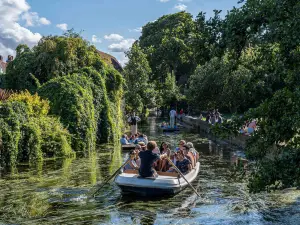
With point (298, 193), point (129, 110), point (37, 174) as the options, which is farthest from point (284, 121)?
point (129, 110)

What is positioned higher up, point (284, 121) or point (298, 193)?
point (284, 121)

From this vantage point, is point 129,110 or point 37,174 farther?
point 129,110

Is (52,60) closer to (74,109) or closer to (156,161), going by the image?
(74,109)

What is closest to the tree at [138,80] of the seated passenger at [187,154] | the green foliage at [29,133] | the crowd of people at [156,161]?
the green foliage at [29,133]

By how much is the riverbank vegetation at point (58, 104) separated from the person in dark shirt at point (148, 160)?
24.1 ft

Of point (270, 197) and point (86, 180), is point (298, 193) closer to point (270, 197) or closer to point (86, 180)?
point (270, 197)

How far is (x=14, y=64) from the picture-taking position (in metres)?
32.7

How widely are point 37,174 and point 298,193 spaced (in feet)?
30.7

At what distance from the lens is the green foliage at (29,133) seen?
17.7 m

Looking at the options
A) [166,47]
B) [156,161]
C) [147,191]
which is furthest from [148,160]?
[166,47]

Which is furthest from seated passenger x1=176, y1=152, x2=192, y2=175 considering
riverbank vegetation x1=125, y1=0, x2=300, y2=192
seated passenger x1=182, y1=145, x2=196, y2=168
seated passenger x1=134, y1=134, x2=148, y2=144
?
seated passenger x1=134, y1=134, x2=148, y2=144

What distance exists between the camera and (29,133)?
1878cm

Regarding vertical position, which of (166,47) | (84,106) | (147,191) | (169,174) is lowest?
(147,191)

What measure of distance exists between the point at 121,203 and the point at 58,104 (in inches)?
478
